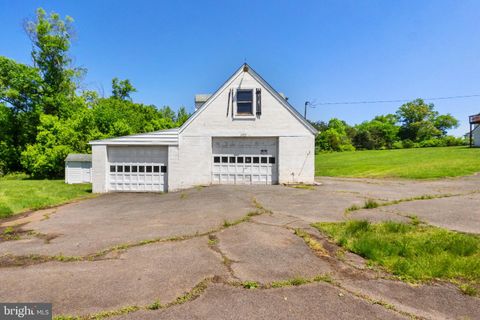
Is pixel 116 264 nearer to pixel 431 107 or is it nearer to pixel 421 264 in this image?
pixel 421 264

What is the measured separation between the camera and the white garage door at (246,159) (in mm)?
15422

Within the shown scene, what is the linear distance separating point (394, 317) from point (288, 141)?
12629 mm

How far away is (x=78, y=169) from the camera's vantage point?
763 inches

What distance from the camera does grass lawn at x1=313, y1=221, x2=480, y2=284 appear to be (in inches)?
156

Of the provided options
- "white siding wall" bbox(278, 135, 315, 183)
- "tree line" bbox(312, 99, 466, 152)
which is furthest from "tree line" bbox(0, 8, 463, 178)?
"tree line" bbox(312, 99, 466, 152)

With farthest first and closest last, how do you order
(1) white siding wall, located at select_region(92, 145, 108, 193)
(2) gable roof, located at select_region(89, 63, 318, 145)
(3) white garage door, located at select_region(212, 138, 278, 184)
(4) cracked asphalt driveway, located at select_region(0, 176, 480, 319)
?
(3) white garage door, located at select_region(212, 138, 278, 184)
(2) gable roof, located at select_region(89, 63, 318, 145)
(1) white siding wall, located at select_region(92, 145, 108, 193)
(4) cracked asphalt driveway, located at select_region(0, 176, 480, 319)

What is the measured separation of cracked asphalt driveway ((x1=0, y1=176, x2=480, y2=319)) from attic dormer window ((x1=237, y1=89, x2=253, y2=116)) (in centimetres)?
840

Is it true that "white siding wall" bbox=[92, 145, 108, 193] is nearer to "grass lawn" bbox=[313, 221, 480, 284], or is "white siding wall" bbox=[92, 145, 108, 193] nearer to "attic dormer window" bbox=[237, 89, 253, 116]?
"attic dormer window" bbox=[237, 89, 253, 116]

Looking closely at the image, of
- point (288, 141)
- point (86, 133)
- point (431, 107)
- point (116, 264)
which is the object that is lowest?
point (116, 264)

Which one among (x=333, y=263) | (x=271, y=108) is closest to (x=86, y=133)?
(x=271, y=108)

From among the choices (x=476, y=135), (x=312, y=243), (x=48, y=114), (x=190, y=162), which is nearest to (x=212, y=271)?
(x=312, y=243)

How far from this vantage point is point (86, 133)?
83.5 ft

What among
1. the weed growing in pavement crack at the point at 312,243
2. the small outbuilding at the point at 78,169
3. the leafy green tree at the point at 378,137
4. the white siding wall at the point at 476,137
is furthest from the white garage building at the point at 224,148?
the leafy green tree at the point at 378,137

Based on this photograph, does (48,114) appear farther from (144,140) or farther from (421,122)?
(421,122)
